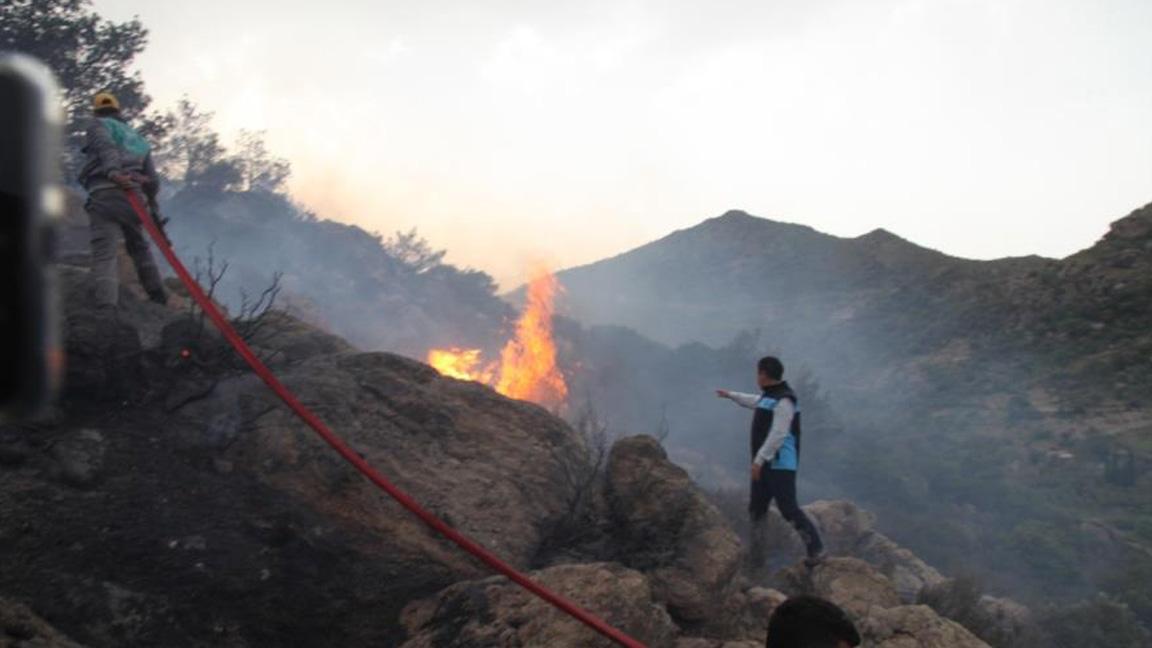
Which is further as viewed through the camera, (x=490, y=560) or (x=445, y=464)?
(x=445, y=464)

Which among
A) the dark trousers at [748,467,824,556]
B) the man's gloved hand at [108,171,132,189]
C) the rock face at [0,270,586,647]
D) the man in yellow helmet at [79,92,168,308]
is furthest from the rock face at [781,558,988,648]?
the man's gloved hand at [108,171,132,189]

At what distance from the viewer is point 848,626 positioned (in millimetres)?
2463

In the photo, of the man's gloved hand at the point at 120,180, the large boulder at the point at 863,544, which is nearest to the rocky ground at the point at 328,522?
the man's gloved hand at the point at 120,180

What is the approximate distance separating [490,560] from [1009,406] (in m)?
22.0

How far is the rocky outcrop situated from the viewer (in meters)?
3.21

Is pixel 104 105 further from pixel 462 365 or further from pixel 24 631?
pixel 462 365

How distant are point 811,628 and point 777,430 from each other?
3715mm

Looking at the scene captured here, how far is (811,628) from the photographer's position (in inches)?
95.0

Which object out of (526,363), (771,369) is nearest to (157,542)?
(771,369)

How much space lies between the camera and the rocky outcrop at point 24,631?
10.5 feet

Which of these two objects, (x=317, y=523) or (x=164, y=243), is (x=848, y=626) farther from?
(x=164, y=243)

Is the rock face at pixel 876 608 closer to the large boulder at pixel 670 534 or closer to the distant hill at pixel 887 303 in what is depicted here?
the large boulder at pixel 670 534

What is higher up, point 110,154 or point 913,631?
point 110,154

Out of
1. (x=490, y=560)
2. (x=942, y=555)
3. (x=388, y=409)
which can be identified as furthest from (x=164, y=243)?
(x=942, y=555)
